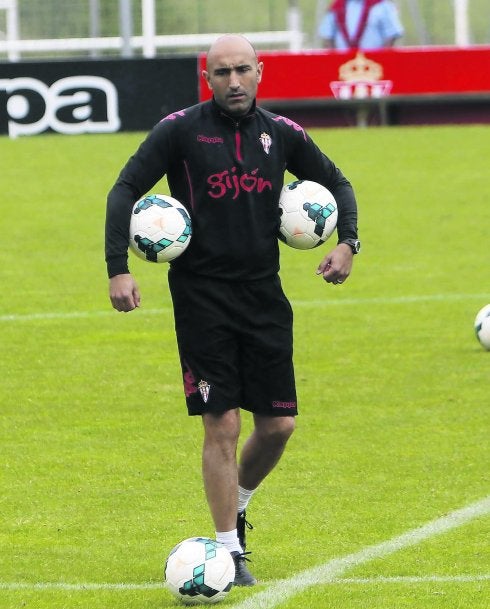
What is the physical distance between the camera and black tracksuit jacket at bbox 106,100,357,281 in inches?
263

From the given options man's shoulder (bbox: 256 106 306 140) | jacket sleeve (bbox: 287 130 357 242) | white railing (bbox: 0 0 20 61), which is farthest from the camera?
white railing (bbox: 0 0 20 61)

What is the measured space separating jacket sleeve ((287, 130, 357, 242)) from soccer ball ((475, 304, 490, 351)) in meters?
4.85

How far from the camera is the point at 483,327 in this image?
39.7 feet

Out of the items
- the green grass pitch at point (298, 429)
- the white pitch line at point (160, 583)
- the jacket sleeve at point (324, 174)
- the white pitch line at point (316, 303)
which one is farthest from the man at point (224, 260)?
the white pitch line at point (316, 303)

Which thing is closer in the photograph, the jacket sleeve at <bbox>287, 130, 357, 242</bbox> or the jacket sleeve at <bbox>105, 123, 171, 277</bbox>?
the jacket sleeve at <bbox>105, 123, 171, 277</bbox>

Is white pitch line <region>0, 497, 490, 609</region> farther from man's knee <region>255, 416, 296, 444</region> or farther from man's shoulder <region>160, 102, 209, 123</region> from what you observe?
man's shoulder <region>160, 102, 209, 123</region>

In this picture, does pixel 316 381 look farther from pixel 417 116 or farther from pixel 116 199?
pixel 417 116

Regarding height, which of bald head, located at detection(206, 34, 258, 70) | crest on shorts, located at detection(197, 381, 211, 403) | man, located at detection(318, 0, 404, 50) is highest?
bald head, located at detection(206, 34, 258, 70)

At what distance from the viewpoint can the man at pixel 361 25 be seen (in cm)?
2416

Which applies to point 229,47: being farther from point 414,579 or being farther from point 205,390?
point 414,579

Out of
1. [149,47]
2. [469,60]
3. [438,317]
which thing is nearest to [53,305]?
[438,317]

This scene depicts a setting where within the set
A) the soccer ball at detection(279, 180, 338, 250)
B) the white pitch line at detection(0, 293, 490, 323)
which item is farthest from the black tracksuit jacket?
the white pitch line at detection(0, 293, 490, 323)

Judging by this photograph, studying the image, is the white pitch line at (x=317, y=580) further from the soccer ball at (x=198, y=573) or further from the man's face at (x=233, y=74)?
the man's face at (x=233, y=74)

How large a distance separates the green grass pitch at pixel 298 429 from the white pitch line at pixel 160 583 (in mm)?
15
